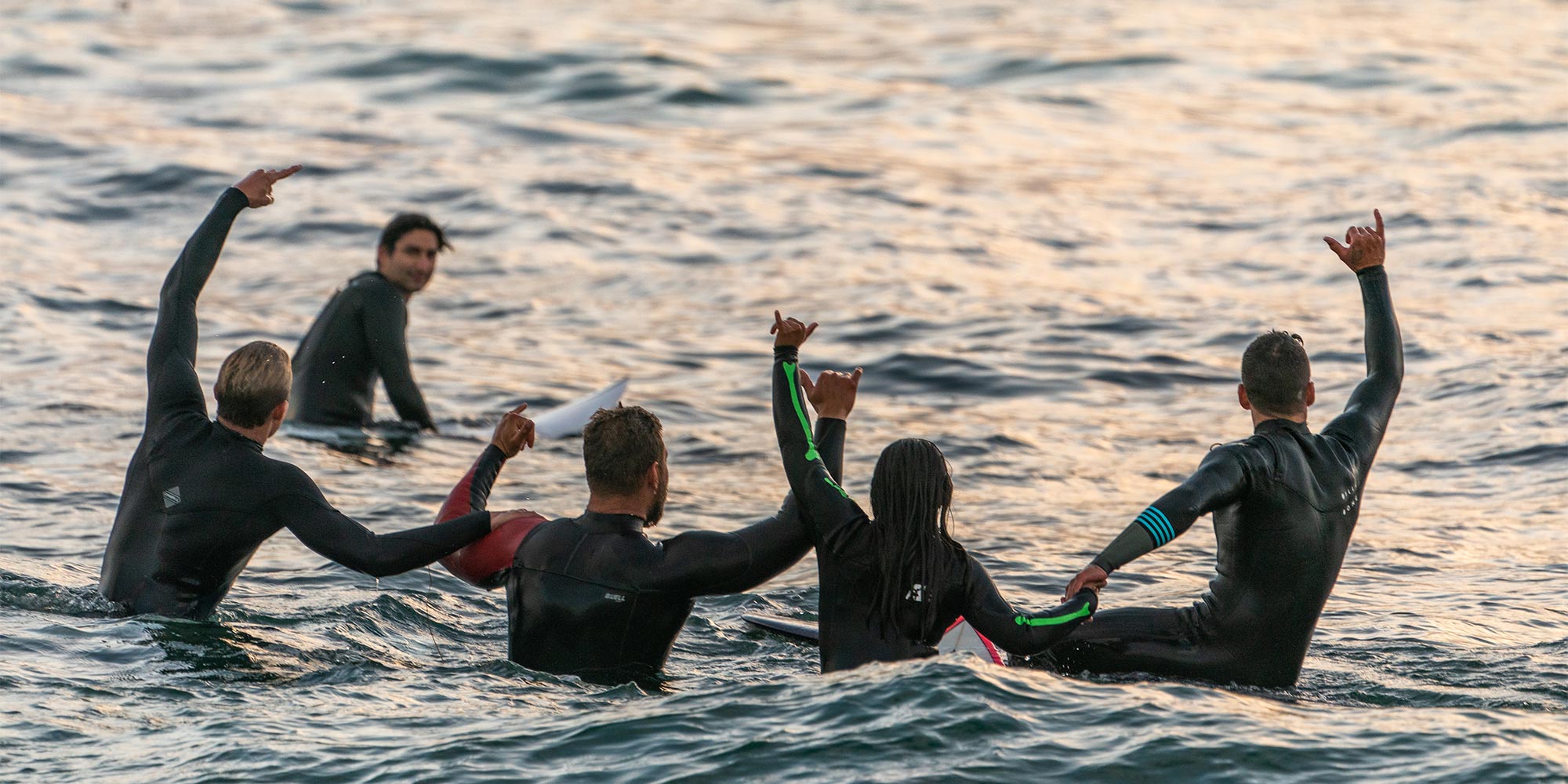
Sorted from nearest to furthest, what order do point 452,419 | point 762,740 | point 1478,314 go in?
point 762,740 → point 452,419 → point 1478,314

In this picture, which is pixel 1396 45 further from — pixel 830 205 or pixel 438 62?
pixel 438 62

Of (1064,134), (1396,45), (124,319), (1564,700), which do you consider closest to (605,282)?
(124,319)

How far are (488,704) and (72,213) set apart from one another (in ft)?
53.3

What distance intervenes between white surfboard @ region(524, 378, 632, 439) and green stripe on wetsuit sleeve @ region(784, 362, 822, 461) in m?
5.85

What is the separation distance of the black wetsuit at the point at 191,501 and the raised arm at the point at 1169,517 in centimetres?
272

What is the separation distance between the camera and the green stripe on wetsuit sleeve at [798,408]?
756cm

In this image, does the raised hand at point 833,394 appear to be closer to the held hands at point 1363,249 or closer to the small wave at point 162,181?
the held hands at point 1363,249

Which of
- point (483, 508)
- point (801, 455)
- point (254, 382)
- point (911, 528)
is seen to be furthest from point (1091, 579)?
point (254, 382)

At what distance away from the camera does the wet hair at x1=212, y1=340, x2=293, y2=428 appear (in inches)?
320

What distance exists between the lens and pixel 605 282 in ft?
64.9

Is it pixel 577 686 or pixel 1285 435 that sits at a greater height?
pixel 1285 435

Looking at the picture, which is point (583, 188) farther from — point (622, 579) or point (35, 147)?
point (622, 579)

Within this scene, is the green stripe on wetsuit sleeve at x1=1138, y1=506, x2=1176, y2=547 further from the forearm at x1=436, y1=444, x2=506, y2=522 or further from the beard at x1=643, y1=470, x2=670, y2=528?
the forearm at x1=436, y1=444, x2=506, y2=522

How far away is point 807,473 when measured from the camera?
295 inches
